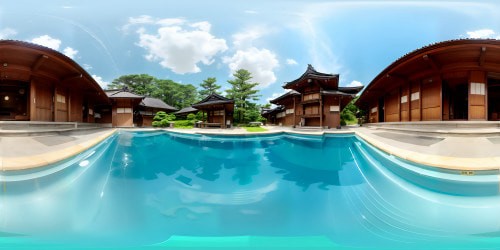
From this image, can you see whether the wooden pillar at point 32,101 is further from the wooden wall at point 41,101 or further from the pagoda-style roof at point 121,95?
the pagoda-style roof at point 121,95

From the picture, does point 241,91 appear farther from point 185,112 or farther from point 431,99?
point 431,99

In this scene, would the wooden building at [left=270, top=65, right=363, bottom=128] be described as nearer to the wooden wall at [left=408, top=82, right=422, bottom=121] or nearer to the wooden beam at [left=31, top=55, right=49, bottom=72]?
the wooden wall at [left=408, top=82, right=422, bottom=121]

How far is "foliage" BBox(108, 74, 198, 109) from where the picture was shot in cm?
2350

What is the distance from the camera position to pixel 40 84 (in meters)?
8.12

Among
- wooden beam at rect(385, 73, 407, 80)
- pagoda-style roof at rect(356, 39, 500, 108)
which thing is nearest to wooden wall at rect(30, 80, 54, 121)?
pagoda-style roof at rect(356, 39, 500, 108)

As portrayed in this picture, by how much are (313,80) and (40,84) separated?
1364cm

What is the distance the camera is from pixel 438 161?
11.5ft

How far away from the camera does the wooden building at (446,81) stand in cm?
645

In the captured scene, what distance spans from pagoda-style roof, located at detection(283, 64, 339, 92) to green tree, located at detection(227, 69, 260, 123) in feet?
14.1

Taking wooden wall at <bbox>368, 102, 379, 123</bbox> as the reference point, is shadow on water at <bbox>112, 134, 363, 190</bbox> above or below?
below

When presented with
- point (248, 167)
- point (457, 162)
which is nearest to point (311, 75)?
point (248, 167)

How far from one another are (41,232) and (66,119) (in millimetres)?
10552

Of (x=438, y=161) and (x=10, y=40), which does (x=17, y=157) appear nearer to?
(x=10, y=40)

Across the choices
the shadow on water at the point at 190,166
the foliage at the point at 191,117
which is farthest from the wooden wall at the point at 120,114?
the shadow on water at the point at 190,166
